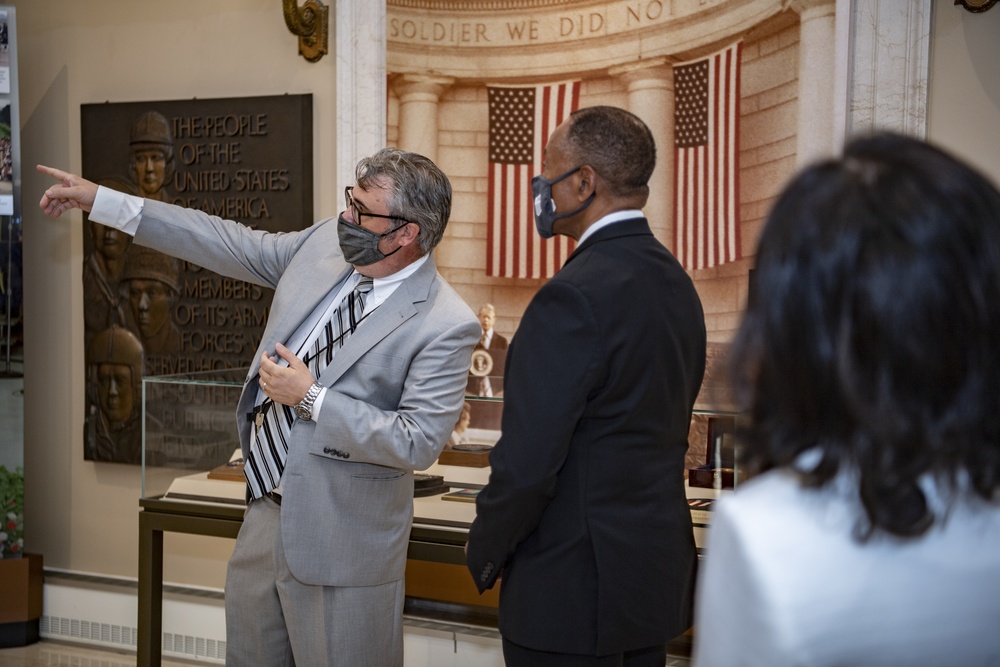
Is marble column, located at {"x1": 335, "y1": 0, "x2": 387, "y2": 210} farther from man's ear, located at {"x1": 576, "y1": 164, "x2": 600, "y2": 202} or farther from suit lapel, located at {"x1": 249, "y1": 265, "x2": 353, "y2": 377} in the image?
man's ear, located at {"x1": 576, "y1": 164, "x2": 600, "y2": 202}

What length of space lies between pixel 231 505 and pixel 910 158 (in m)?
3.04

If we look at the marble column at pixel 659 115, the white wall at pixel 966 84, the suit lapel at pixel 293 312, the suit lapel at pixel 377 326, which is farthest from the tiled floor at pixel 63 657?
the white wall at pixel 966 84

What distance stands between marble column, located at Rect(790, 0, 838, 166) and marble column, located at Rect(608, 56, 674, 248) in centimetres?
61

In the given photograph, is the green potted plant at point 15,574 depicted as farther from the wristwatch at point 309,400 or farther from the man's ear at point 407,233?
the man's ear at point 407,233

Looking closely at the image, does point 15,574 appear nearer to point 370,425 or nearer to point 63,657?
point 63,657

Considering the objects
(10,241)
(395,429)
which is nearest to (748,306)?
(395,429)

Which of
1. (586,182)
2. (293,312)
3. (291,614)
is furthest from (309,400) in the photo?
(586,182)

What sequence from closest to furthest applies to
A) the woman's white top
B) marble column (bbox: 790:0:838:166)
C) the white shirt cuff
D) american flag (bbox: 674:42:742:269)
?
the woman's white top → the white shirt cuff → marble column (bbox: 790:0:838:166) → american flag (bbox: 674:42:742:269)

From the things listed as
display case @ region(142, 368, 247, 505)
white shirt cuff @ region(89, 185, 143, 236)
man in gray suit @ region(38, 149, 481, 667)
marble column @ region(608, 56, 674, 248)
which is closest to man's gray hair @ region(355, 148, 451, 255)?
man in gray suit @ region(38, 149, 481, 667)

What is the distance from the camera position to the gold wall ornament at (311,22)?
15.4 ft

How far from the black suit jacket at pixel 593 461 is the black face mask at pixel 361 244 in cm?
84

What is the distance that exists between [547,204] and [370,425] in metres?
0.79

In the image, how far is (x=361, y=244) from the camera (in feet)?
9.02

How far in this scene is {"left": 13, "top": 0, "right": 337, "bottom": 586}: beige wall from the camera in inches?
196
